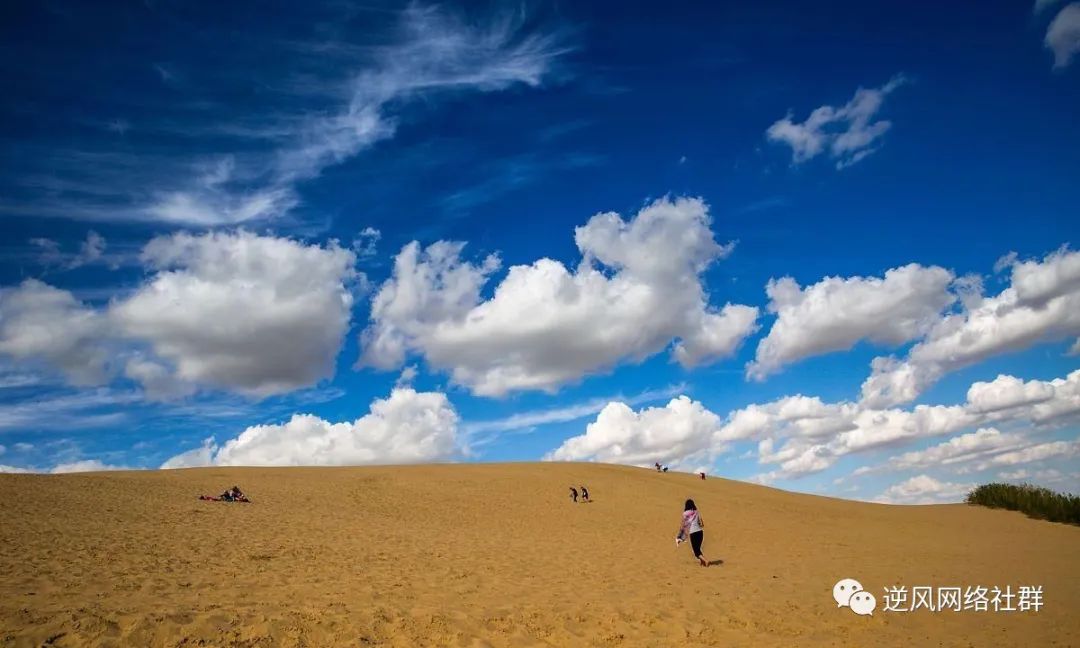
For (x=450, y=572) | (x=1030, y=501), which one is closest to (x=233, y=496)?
(x=450, y=572)

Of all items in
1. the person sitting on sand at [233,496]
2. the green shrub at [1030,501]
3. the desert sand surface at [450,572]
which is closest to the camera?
the desert sand surface at [450,572]

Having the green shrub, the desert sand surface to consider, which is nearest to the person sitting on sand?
the desert sand surface

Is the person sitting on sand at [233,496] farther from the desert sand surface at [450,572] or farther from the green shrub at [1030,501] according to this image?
the green shrub at [1030,501]

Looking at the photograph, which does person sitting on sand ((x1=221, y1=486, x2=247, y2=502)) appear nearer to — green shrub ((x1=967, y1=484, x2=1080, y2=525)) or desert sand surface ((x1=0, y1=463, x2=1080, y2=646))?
Result: desert sand surface ((x1=0, y1=463, x2=1080, y2=646))

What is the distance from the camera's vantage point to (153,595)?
41.4ft

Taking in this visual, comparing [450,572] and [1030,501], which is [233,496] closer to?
[450,572]

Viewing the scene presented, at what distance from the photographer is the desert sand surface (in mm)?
11141

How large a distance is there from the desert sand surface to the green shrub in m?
5.80

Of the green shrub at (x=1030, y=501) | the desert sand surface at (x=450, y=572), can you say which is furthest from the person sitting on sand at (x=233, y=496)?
the green shrub at (x=1030, y=501)

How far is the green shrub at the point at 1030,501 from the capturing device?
149ft

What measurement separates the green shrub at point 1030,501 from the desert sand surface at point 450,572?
5.80m

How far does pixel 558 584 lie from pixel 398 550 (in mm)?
7162

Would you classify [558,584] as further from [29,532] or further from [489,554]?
[29,532]

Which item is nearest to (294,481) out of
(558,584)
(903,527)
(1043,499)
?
(558,584)
